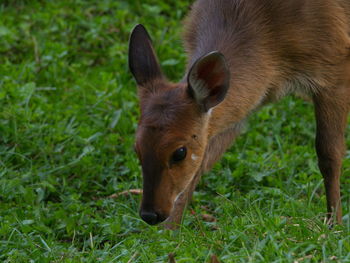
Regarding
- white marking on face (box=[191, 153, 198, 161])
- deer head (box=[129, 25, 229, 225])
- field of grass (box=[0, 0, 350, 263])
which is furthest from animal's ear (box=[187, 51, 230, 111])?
field of grass (box=[0, 0, 350, 263])

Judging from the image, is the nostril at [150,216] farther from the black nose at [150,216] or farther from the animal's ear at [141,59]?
the animal's ear at [141,59]

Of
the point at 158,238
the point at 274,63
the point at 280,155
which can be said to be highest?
the point at 274,63

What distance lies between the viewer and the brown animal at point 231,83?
552 cm

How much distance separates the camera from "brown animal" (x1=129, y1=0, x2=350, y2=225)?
5.52m

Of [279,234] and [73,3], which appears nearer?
[279,234]

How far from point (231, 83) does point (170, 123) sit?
749 mm

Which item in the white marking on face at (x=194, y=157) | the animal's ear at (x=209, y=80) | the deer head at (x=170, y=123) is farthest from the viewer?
the white marking on face at (x=194, y=157)

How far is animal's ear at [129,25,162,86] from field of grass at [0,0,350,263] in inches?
39.2

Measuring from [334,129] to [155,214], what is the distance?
1755 millimetres

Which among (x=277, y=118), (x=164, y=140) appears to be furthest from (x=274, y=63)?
(x=277, y=118)

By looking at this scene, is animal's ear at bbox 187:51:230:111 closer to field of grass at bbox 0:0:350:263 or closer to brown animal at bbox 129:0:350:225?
brown animal at bbox 129:0:350:225

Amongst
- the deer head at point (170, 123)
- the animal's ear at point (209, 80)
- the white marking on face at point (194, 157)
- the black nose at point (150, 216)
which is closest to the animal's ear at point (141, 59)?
the deer head at point (170, 123)

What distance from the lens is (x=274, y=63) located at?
627 centimetres

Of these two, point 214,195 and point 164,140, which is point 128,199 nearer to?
point 214,195
